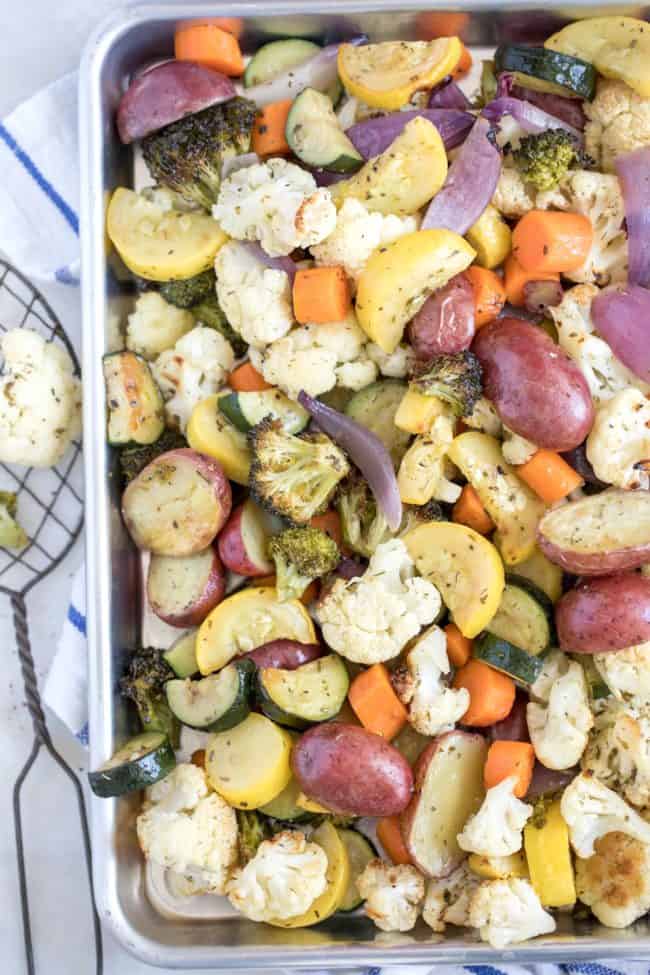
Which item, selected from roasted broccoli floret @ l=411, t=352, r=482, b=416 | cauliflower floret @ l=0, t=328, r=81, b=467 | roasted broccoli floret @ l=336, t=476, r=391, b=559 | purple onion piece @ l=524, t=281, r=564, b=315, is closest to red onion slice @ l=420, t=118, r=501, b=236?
purple onion piece @ l=524, t=281, r=564, b=315

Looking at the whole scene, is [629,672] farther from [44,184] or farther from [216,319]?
[44,184]

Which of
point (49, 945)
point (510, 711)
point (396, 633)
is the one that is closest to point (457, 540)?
point (396, 633)

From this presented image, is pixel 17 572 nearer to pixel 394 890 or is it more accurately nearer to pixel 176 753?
pixel 176 753

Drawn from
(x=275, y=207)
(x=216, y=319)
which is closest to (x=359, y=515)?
(x=216, y=319)

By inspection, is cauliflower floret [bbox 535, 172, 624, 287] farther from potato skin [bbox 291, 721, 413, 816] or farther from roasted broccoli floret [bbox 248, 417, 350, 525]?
potato skin [bbox 291, 721, 413, 816]

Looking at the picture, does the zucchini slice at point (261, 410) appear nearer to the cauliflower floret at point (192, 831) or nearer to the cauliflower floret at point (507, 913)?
the cauliflower floret at point (192, 831)
